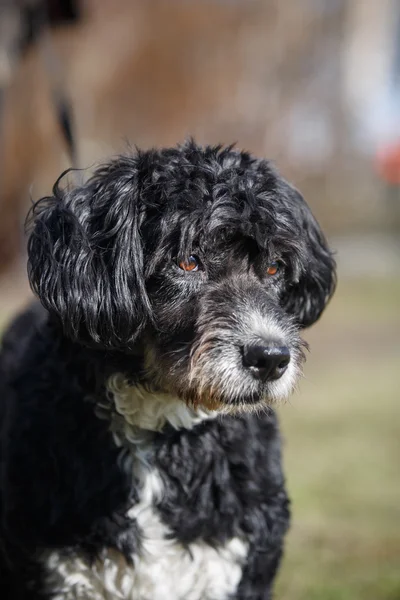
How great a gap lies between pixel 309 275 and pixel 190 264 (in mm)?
494

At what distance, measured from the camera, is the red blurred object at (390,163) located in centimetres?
1931

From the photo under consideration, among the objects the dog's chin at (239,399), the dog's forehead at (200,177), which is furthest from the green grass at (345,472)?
the dog's forehead at (200,177)

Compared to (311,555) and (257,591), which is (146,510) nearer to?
(257,591)

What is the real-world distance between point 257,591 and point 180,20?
38.7 feet

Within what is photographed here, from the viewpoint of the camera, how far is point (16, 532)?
9.48 feet

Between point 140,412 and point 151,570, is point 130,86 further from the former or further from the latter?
point 151,570

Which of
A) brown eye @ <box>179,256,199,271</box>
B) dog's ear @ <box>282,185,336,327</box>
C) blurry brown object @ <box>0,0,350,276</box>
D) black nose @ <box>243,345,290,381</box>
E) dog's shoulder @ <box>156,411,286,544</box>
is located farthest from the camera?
blurry brown object @ <box>0,0,350,276</box>

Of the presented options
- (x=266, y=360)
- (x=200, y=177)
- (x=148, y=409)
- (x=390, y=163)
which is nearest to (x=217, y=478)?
(x=148, y=409)

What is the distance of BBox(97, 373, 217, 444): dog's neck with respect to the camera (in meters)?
2.88

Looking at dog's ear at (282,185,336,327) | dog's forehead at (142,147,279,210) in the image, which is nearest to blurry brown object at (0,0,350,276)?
dog's ear at (282,185,336,327)

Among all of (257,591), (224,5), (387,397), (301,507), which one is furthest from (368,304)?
(257,591)

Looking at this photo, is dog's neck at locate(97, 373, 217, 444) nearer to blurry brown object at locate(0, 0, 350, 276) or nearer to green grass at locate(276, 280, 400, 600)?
green grass at locate(276, 280, 400, 600)

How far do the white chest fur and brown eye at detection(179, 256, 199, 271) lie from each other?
2.40ft

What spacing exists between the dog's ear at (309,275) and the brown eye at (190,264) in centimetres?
37
